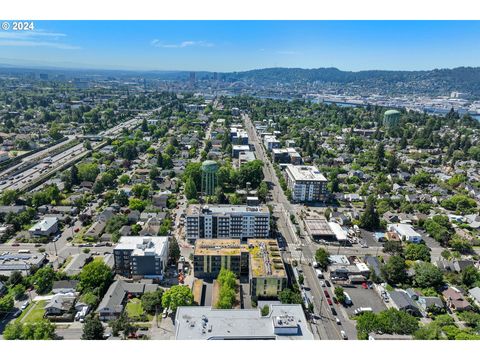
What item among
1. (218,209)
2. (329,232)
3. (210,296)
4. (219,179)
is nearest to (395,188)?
(329,232)

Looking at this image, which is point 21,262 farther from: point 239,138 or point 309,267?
point 239,138

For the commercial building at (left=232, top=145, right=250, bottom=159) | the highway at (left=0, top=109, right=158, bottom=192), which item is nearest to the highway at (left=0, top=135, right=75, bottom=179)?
the highway at (left=0, top=109, right=158, bottom=192)

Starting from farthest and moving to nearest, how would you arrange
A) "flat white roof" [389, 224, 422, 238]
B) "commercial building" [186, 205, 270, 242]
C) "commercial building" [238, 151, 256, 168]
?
"commercial building" [238, 151, 256, 168]
"flat white roof" [389, 224, 422, 238]
"commercial building" [186, 205, 270, 242]

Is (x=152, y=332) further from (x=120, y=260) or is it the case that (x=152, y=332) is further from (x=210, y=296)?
(x=120, y=260)

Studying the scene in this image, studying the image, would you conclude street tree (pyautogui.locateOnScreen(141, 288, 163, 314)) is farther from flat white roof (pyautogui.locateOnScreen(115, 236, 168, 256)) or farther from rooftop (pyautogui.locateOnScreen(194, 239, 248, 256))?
rooftop (pyautogui.locateOnScreen(194, 239, 248, 256))

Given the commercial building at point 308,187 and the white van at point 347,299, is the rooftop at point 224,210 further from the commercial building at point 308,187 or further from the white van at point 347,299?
the commercial building at point 308,187

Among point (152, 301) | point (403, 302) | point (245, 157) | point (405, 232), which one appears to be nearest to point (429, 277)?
point (403, 302)
